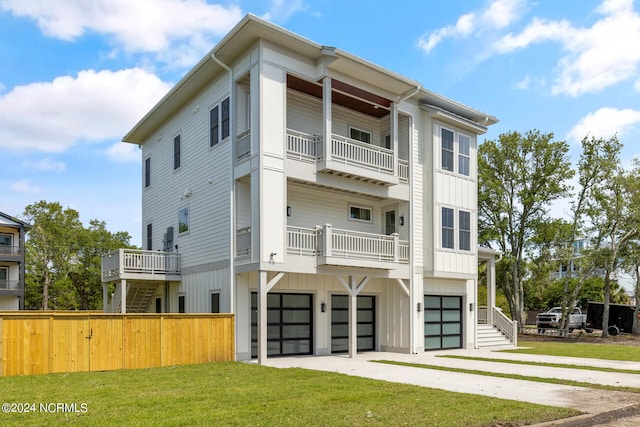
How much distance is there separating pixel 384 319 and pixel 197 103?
34.4 ft

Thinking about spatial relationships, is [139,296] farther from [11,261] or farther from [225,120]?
[11,261]

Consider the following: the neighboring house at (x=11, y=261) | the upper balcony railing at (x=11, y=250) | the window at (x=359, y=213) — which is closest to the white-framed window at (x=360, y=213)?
the window at (x=359, y=213)

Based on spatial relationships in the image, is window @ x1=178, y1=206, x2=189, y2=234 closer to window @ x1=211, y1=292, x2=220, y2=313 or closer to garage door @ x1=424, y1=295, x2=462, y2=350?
window @ x1=211, y1=292, x2=220, y2=313

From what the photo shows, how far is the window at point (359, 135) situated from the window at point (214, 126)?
490 centimetres

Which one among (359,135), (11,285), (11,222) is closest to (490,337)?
(359,135)

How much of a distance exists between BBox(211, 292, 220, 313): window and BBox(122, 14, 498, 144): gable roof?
7350mm

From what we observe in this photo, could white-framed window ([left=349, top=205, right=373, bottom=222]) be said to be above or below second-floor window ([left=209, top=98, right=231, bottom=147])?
below

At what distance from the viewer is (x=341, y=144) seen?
17.8m

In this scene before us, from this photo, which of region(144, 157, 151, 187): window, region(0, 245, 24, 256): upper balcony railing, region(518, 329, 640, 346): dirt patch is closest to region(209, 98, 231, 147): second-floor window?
region(144, 157, 151, 187): window

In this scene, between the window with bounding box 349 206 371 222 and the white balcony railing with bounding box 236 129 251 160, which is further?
the window with bounding box 349 206 371 222

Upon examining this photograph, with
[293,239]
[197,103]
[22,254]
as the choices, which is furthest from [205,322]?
[22,254]

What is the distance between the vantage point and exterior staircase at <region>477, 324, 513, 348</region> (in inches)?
896

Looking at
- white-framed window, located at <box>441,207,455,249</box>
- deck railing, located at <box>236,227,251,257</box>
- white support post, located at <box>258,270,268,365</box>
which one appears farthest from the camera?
A: white-framed window, located at <box>441,207,455,249</box>

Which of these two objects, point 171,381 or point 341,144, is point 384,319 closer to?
point 341,144
